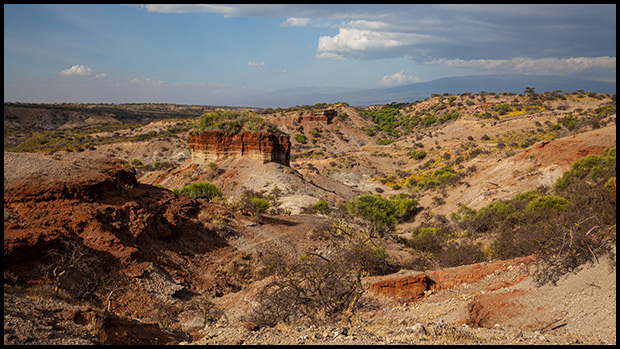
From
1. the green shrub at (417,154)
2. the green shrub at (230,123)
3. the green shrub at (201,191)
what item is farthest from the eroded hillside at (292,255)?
the green shrub at (417,154)

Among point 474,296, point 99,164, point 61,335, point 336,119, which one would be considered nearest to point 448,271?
point 474,296

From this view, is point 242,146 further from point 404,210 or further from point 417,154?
point 417,154

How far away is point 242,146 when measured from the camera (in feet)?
94.1

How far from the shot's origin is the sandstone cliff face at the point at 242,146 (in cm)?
2795

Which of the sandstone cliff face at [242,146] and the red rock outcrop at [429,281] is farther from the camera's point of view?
the sandstone cliff face at [242,146]

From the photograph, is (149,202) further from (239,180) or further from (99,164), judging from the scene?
(239,180)

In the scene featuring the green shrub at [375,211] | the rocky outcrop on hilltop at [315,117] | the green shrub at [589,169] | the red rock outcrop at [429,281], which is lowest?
the green shrub at [375,211]

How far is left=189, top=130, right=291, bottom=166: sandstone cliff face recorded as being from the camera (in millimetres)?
27953

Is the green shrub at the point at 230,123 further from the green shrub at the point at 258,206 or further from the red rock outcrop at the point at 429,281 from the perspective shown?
the red rock outcrop at the point at 429,281

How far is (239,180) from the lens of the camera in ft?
87.8

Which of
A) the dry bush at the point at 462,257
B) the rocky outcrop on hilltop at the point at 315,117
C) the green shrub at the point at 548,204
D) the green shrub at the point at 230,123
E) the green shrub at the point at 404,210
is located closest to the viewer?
the dry bush at the point at 462,257

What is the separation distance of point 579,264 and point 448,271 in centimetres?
353

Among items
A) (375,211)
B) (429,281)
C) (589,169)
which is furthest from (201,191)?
(589,169)

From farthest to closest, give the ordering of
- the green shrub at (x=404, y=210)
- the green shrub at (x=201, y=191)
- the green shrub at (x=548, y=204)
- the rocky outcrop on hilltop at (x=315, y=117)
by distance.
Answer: the rocky outcrop on hilltop at (x=315, y=117) < the green shrub at (x=404, y=210) < the green shrub at (x=201, y=191) < the green shrub at (x=548, y=204)
